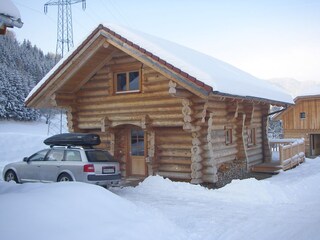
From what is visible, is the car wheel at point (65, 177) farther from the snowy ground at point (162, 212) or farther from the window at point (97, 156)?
the snowy ground at point (162, 212)

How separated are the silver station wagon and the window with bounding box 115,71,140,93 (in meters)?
2.97

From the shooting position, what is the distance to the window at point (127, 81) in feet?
49.5

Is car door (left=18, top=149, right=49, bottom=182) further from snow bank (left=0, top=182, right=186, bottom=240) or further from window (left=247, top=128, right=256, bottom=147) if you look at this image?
window (left=247, top=128, right=256, bottom=147)

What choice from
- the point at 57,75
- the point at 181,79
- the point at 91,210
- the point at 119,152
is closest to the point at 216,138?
the point at 181,79

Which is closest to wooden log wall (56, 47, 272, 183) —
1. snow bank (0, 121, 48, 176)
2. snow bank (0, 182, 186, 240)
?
snow bank (0, 182, 186, 240)

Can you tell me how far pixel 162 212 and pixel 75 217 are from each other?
10.7ft

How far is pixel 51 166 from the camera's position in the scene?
12.8m

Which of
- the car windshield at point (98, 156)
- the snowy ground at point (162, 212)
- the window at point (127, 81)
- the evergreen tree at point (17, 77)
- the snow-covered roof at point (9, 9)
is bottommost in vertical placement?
the snowy ground at point (162, 212)

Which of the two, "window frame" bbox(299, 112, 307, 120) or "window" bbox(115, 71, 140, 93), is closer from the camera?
"window" bbox(115, 71, 140, 93)

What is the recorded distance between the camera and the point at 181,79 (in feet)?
40.2

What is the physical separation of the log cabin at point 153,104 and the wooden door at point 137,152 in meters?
0.04

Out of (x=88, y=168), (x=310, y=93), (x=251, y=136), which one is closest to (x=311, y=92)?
(x=310, y=93)

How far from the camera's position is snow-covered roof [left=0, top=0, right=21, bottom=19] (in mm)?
7986

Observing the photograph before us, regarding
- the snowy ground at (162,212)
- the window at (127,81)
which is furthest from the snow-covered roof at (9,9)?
the window at (127,81)
